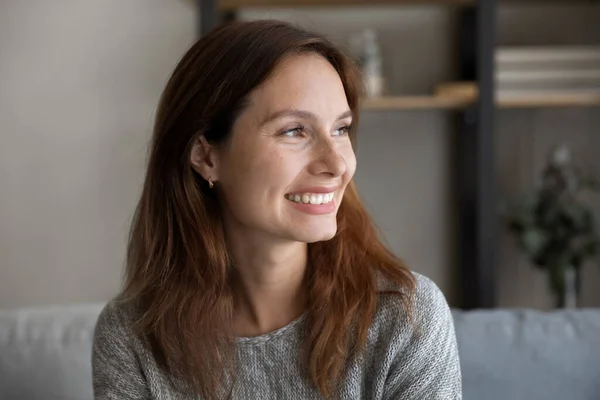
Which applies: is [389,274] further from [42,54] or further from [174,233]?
[42,54]

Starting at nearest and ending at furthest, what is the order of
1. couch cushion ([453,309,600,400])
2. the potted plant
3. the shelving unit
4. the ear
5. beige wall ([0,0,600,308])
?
the ear
couch cushion ([453,309,600,400])
the shelving unit
the potted plant
beige wall ([0,0,600,308])

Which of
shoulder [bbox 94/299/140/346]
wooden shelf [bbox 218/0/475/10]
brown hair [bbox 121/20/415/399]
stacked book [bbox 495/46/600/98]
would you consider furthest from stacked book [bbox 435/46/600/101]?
shoulder [bbox 94/299/140/346]

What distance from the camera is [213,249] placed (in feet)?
4.93

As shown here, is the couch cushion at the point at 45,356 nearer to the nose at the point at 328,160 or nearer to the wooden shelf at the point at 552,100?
the nose at the point at 328,160

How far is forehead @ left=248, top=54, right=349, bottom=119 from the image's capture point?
4.51ft

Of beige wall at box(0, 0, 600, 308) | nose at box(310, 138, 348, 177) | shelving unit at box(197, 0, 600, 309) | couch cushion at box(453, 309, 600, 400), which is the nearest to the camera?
nose at box(310, 138, 348, 177)

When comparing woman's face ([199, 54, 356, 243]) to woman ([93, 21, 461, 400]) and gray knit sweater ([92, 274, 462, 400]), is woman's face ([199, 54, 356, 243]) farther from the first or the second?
gray knit sweater ([92, 274, 462, 400])

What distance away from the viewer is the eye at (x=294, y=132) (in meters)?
1.39

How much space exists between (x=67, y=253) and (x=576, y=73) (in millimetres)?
1696

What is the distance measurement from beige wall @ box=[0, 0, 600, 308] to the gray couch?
1.11m

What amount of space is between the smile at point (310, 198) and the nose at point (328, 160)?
3 cm

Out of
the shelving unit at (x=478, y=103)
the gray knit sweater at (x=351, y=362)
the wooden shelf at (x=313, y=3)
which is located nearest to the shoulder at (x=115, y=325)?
the gray knit sweater at (x=351, y=362)

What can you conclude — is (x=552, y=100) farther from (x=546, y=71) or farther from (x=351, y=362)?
(x=351, y=362)

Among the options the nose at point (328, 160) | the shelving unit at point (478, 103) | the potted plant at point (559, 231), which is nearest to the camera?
the nose at point (328, 160)
